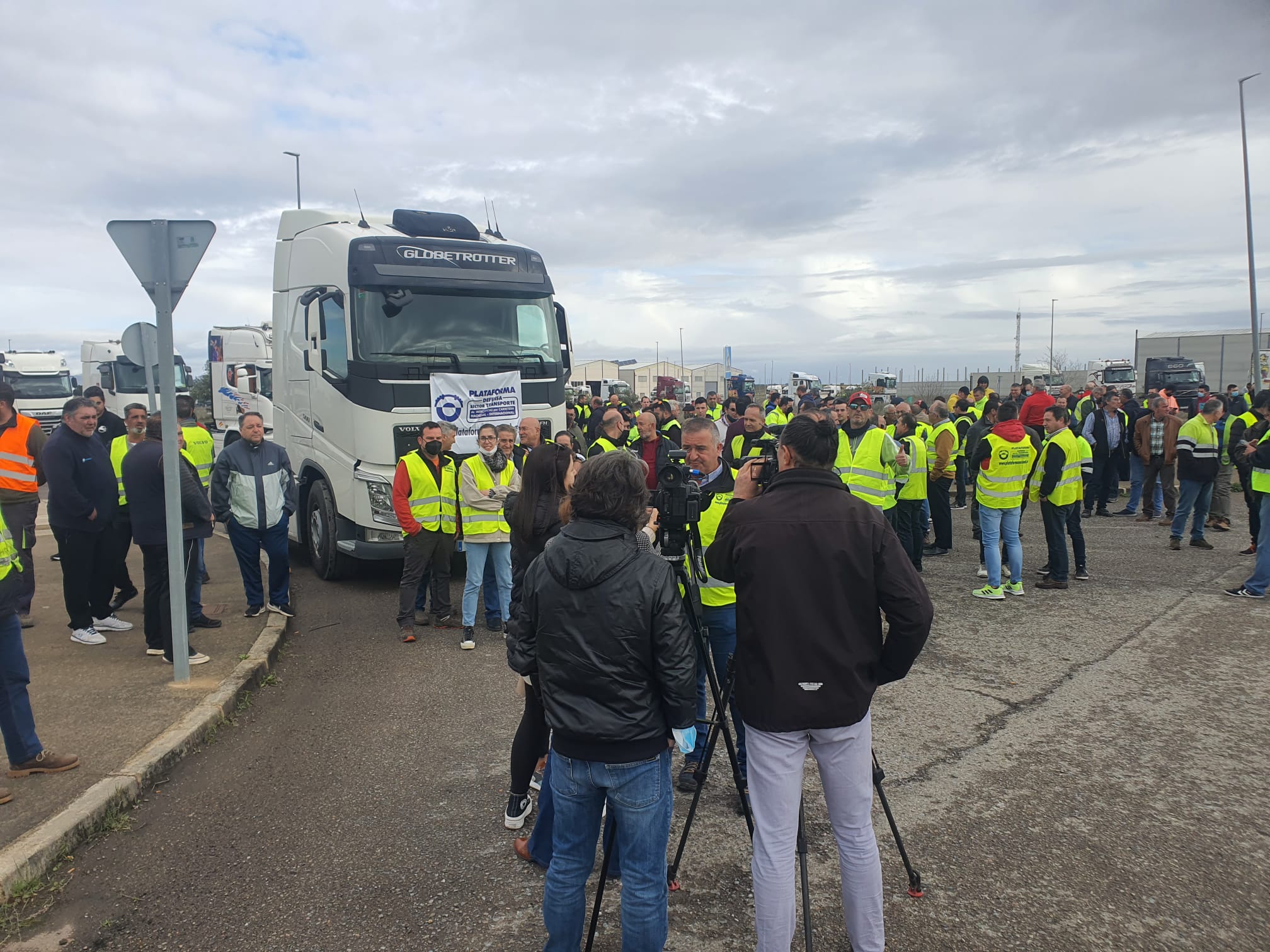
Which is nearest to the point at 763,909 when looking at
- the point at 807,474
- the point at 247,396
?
the point at 807,474

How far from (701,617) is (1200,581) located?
291 inches

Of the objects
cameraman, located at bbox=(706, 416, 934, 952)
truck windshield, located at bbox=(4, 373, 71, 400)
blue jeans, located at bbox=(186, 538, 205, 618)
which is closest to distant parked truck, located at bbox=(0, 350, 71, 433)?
truck windshield, located at bbox=(4, 373, 71, 400)

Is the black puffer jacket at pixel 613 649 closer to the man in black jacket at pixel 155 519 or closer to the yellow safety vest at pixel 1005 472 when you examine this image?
the man in black jacket at pixel 155 519

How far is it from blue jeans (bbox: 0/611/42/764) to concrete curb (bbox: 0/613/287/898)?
45 centimetres

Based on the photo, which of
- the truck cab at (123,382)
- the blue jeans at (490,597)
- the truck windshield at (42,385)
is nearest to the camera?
the blue jeans at (490,597)

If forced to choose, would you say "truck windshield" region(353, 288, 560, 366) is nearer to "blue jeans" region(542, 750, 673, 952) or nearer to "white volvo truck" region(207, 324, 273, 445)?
"blue jeans" region(542, 750, 673, 952)

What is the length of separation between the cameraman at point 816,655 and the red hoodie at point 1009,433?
5.77 metres

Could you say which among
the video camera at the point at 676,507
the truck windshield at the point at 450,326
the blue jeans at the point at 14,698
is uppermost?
the truck windshield at the point at 450,326

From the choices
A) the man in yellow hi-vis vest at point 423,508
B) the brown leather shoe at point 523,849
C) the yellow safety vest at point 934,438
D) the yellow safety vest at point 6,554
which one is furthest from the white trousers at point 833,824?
the yellow safety vest at point 934,438

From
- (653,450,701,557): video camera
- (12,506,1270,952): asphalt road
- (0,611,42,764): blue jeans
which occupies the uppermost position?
(653,450,701,557): video camera

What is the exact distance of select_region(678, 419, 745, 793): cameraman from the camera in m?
4.20

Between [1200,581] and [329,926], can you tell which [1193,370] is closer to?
[1200,581]

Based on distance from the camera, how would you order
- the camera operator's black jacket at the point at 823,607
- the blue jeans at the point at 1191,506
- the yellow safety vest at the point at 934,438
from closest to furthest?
the camera operator's black jacket at the point at 823,607
the blue jeans at the point at 1191,506
the yellow safety vest at the point at 934,438

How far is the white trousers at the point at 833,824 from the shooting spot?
2.77 meters
